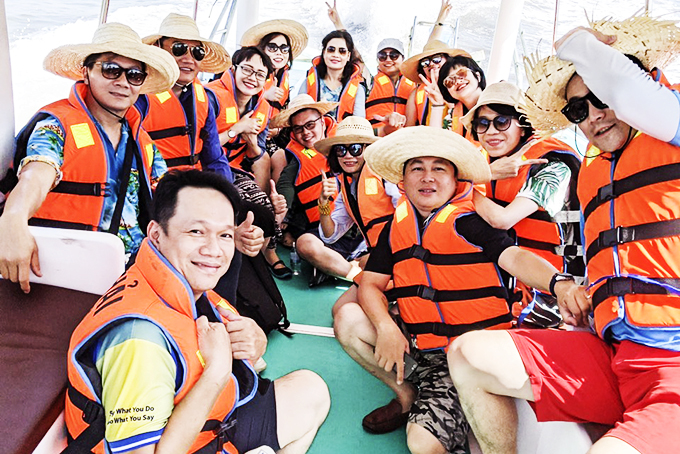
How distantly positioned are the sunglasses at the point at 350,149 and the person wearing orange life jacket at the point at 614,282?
162 cm

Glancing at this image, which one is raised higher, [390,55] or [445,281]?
[390,55]

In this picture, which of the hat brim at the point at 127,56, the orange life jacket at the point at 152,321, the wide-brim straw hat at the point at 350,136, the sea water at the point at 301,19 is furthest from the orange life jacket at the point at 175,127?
the sea water at the point at 301,19

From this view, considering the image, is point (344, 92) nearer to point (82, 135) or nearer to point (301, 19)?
point (82, 135)

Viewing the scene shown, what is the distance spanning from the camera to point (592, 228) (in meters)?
1.69

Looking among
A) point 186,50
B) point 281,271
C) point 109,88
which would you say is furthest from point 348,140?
point 109,88

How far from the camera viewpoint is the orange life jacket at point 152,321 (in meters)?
1.27

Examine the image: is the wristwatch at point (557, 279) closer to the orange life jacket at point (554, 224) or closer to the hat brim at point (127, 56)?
the orange life jacket at point (554, 224)

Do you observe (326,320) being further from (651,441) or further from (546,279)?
(651,441)

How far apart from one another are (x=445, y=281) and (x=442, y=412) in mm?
507

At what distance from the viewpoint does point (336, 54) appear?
4605mm

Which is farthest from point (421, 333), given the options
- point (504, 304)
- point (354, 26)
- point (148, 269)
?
point (354, 26)

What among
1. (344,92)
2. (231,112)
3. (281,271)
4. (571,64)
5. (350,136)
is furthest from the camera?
(344,92)

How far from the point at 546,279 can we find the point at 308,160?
7.21ft

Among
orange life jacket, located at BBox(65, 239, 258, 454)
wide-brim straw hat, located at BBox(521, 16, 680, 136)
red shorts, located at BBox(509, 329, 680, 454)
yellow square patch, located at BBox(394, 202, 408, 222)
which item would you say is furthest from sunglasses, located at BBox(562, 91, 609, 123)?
orange life jacket, located at BBox(65, 239, 258, 454)
